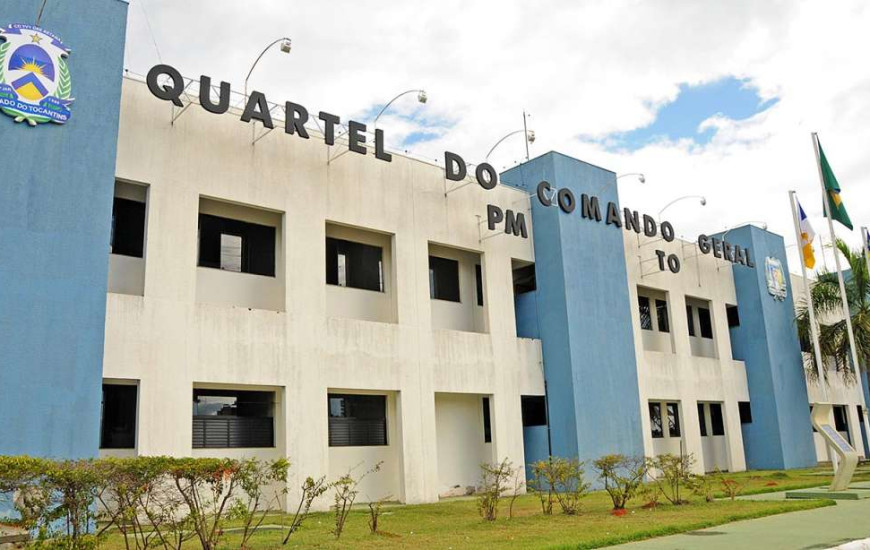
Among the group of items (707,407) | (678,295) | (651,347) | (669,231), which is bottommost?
(707,407)

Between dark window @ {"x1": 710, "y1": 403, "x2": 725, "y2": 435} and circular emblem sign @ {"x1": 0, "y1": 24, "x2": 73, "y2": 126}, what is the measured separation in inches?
1156

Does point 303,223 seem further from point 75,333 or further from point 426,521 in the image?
point 426,521

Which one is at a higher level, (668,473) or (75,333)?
(75,333)

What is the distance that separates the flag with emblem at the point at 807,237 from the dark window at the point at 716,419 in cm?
1263

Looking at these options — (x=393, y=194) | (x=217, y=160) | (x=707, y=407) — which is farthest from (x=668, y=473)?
(x=707, y=407)

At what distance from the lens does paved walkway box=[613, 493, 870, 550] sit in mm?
10852

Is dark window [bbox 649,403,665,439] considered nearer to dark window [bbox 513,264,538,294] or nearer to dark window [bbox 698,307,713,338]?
dark window [bbox 698,307,713,338]

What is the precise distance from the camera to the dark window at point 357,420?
21.0 m

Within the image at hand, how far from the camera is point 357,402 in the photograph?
21625 mm

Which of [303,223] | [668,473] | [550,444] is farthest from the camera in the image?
[550,444]

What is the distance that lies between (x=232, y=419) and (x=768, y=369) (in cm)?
2510

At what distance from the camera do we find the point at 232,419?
18.8 m

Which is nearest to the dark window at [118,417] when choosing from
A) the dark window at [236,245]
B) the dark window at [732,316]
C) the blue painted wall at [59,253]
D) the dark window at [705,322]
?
the blue painted wall at [59,253]

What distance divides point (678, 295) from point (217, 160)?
67.8 feet
